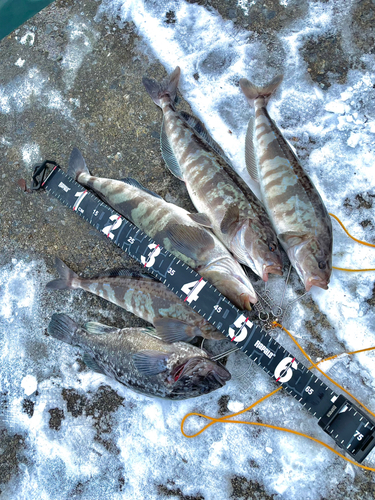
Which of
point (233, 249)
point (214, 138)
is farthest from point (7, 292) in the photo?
point (214, 138)

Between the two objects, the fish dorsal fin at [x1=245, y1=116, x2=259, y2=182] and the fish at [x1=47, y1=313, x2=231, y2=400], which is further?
the fish dorsal fin at [x1=245, y1=116, x2=259, y2=182]

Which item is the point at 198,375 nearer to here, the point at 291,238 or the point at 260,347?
the point at 260,347

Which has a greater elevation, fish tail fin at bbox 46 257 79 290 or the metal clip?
the metal clip

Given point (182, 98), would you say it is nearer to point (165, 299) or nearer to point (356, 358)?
point (165, 299)

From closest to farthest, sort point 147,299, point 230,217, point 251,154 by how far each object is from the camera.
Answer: point 230,217 → point 147,299 → point 251,154

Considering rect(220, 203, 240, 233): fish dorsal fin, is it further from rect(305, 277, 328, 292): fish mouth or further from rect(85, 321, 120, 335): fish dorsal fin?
rect(85, 321, 120, 335): fish dorsal fin

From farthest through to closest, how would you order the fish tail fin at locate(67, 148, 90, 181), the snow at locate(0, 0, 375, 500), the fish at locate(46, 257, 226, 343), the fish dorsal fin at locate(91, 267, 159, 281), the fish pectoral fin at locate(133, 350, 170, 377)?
1. the fish tail fin at locate(67, 148, 90, 181)
2. the fish dorsal fin at locate(91, 267, 159, 281)
3. the snow at locate(0, 0, 375, 500)
4. the fish at locate(46, 257, 226, 343)
5. the fish pectoral fin at locate(133, 350, 170, 377)

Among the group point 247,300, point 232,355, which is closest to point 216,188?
point 247,300

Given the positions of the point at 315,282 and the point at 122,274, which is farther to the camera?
the point at 122,274

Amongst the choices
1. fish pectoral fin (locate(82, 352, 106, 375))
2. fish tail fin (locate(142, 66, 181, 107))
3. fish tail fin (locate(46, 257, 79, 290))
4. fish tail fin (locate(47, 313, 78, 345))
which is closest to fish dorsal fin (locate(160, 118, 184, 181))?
fish tail fin (locate(142, 66, 181, 107))
